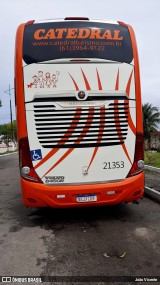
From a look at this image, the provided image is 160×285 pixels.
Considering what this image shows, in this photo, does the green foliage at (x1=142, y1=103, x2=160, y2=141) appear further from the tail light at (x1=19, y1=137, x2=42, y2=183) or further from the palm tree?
the tail light at (x1=19, y1=137, x2=42, y2=183)

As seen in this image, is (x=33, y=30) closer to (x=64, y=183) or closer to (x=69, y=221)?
(x=64, y=183)

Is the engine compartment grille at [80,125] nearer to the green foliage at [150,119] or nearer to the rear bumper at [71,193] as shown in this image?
the rear bumper at [71,193]

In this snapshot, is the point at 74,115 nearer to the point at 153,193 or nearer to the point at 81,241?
the point at 81,241

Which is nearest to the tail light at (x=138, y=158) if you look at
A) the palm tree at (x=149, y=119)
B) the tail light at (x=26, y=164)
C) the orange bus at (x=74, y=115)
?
the orange bus at (x=74, y=115)

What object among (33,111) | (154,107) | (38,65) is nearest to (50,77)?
(38,65)

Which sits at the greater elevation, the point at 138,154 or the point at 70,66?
the point at 70,66

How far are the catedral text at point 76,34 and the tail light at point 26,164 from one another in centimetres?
208

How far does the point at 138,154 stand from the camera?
5.76 m

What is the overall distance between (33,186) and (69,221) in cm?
123

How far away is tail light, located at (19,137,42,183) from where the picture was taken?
5.52 m

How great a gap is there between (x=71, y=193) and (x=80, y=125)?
1323 mm

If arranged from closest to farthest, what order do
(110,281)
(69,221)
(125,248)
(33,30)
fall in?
(110,281) → (125,248) → (33,30) → (69,221)

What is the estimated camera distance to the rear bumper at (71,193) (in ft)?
17.9

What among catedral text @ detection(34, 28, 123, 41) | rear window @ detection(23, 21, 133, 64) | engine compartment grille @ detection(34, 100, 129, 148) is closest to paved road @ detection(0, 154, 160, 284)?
engine compartment grille @ detection(34, 100, 129, 148)
